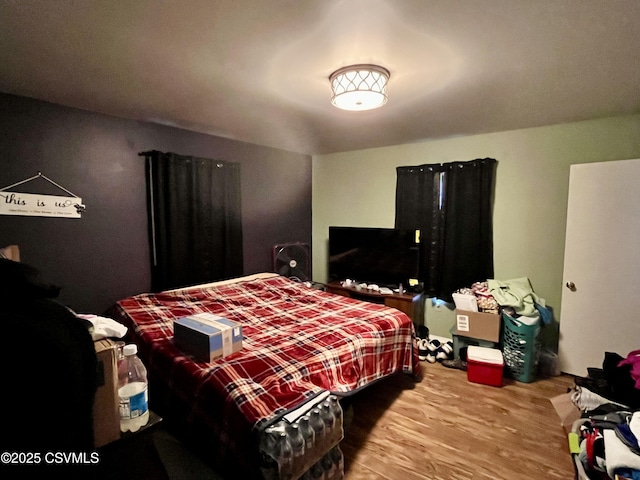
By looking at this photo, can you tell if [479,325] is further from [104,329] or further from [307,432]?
[104,329]

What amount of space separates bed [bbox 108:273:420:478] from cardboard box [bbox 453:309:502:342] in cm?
62

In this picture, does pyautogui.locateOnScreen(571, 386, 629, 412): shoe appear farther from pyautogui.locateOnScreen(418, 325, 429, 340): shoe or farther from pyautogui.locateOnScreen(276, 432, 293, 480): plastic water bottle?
pyautogui.locateOnScreen(276, 432, 293, 480): plastic water bottle

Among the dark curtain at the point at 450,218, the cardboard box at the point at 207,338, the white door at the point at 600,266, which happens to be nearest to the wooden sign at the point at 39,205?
the cardboard box at the point at 207,338

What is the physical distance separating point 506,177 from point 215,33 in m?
2.89

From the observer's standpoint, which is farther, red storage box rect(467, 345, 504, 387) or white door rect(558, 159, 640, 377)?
red storage box rect(467, 345, 504, 387)

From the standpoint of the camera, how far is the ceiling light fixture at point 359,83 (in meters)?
1.77

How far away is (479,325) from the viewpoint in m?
2.85

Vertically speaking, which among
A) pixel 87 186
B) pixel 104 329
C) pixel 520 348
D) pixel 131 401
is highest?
pixel 87 186

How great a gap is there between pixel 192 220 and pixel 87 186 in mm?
899

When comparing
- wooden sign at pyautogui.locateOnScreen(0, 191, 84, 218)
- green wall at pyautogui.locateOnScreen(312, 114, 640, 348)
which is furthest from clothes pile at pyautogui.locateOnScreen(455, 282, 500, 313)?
wooden sign at pyautogui.locateOnScreen(0, 191, 84, 218)

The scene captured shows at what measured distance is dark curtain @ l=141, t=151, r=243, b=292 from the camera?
2.96 metres

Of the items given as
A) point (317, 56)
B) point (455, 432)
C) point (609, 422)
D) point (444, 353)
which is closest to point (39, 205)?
point (317, 56)

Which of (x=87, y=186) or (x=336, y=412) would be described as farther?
(x=87, y=186)

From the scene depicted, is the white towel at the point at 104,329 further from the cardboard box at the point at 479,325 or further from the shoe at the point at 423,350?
the shoe at the point at 423,350
